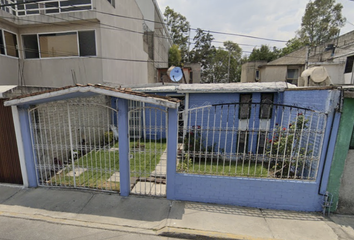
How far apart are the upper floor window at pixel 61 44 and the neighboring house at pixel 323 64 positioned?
14194 mm

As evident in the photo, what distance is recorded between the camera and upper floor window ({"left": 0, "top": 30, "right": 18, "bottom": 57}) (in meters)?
8.44

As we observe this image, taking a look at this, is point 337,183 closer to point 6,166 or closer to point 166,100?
point 166,100

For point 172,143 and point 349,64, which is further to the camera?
point 349,64

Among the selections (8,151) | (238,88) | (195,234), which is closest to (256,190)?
(195,234)

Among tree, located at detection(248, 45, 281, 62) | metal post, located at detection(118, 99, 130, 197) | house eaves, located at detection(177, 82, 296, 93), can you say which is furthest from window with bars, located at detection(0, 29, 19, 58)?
tree, located at detection(248, 45, 281, 62)

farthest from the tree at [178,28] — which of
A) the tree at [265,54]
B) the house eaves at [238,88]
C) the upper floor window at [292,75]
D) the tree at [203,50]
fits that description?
the house eaves at [238,88]

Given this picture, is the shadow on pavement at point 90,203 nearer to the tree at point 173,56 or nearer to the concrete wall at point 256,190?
the concrete wall at point 256,190

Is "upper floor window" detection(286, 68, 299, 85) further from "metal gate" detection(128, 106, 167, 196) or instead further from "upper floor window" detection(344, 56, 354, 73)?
"metal gate" detection(128, 106, 167, 196)

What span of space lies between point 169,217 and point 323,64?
16.7 meters

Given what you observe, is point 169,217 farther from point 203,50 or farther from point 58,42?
point 203,50

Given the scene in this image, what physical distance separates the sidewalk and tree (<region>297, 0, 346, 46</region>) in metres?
30.5

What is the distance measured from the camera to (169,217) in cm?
347

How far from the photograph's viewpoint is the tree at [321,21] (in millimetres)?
24562

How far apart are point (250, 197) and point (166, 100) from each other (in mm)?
2784
